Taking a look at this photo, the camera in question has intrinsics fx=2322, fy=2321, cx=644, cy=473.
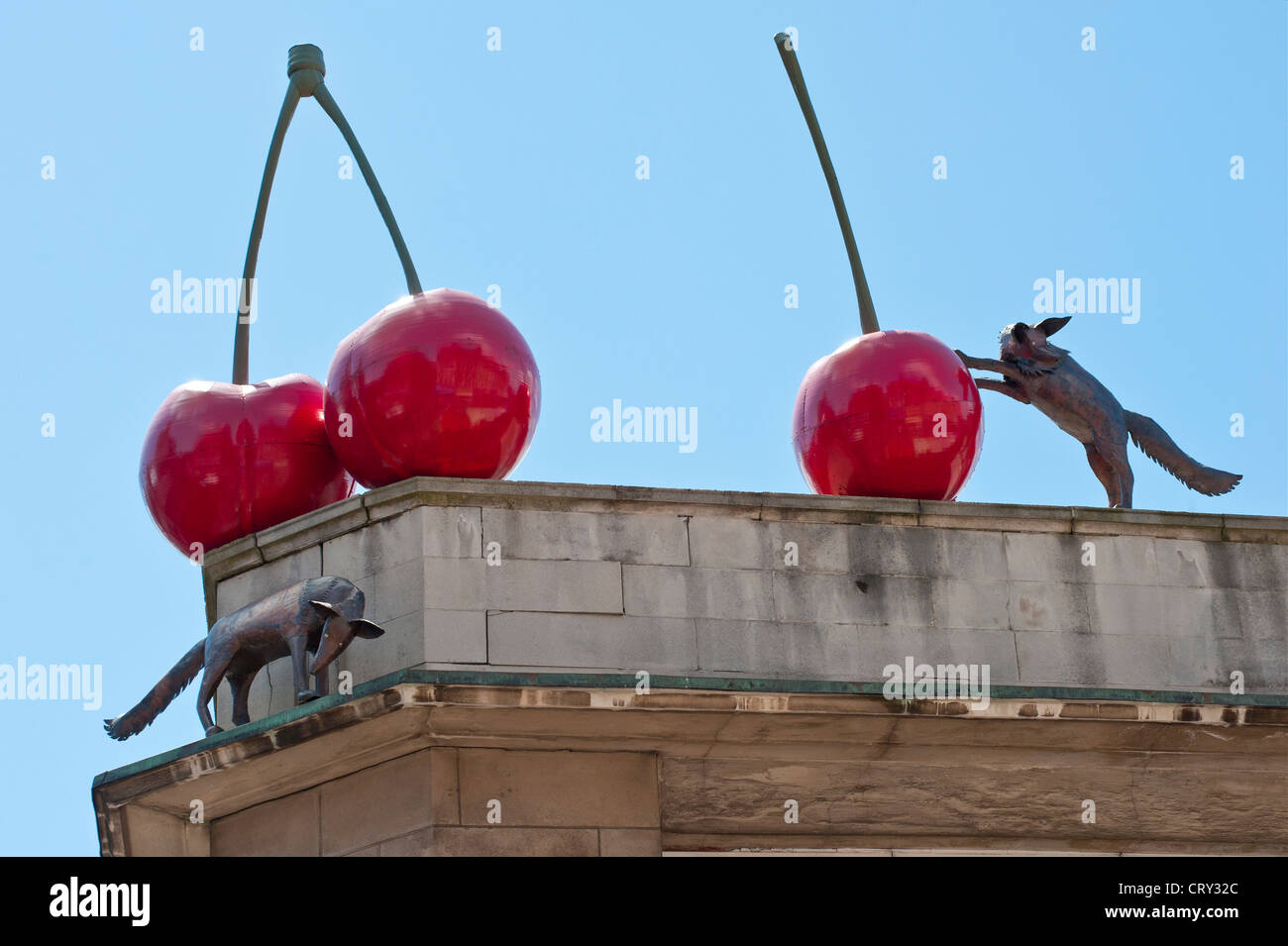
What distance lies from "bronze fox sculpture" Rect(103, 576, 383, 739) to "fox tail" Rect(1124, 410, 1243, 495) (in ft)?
24.9

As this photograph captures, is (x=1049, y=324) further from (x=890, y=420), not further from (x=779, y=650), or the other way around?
(x=779, y=650)

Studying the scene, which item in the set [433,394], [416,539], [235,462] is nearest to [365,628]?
[416,539]

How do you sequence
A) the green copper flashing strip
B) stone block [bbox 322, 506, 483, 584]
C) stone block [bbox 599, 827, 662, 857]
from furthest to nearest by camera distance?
1. stone block [bbox 322, 506, 483, 584]
2. stone block [bbox 599, 827, 662, 857]
3. the green copper flashing strip

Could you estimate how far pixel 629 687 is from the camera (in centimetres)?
1659

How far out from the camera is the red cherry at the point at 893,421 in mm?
19594

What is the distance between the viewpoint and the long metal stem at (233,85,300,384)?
20406 millimetres

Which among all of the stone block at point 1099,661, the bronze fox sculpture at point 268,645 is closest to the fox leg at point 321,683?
the bronze fox sculpture at point 268,645

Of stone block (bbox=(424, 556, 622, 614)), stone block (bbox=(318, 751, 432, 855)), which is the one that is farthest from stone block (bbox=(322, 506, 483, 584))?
stone block (bbox=(318, 751, 432, 855))

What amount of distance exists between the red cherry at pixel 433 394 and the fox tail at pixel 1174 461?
5.75m

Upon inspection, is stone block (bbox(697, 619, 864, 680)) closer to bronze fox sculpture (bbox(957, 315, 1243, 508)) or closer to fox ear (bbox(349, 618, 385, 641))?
fox ear (bbox(349, 618, 385, 641))

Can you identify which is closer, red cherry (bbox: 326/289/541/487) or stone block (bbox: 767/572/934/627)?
stone block (bbox: 767/572/934/627)

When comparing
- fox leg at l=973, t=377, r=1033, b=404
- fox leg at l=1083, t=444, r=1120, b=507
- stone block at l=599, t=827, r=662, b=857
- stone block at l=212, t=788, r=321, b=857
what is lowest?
stone block at l=599, t=827, r=662, b=857

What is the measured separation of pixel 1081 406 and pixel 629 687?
6.14 metres

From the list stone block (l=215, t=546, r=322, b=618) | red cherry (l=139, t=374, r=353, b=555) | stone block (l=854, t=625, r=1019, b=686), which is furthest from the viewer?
red cherry (l=139, t=374, r=353, b=555)
